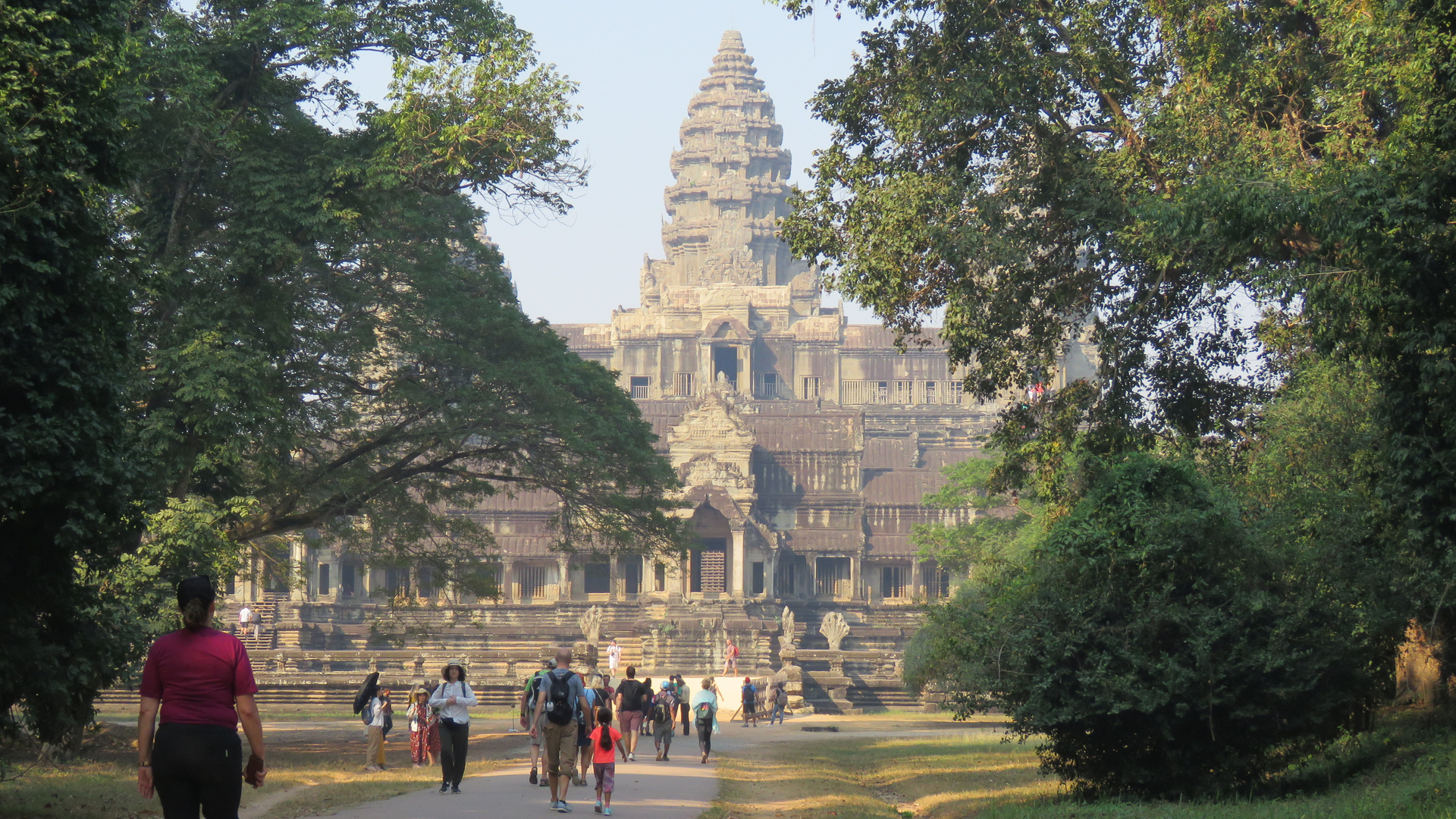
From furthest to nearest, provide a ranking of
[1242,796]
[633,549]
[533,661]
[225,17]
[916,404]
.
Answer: [916,404]
[533,661]
[633,549]
[225,17]
[1242,796]

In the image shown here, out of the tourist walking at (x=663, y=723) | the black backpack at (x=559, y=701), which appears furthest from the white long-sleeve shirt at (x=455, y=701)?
the tourist walking at (x=663, y=723)

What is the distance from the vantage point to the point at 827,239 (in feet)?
59.9

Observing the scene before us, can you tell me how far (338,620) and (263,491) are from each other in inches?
1214

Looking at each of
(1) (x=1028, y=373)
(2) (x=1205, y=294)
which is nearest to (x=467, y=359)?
(1) (x=1028, y=373)

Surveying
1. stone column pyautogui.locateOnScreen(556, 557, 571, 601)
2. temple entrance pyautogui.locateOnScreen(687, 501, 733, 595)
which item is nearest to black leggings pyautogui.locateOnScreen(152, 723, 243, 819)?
temple entrance pyautogui.locateOnScreen(687, 501, 733, 595)

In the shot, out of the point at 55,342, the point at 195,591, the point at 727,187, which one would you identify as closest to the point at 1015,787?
the point at 55,342

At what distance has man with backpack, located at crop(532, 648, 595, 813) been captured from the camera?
514 inches

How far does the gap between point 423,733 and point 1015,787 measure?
828cm

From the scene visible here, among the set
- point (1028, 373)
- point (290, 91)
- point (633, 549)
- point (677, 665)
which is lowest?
point (677, 665)

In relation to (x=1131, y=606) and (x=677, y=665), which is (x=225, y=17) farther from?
(x=677, y=665)

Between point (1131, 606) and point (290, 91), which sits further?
point (290, 91)

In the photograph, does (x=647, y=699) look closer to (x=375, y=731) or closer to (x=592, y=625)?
(x=375, y=731)

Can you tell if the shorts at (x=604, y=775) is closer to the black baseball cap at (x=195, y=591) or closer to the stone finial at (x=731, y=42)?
the black baseball cap at (x=195, y=591)

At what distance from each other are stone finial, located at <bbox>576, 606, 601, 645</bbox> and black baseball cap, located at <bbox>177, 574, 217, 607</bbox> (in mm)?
41517
